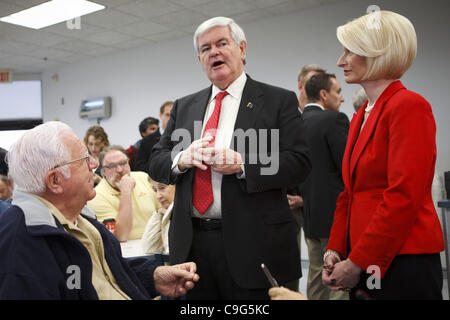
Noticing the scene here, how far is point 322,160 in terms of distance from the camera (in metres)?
2.54

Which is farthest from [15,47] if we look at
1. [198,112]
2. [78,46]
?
[198,112]

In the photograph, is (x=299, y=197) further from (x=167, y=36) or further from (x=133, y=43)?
(x=133, y=43)

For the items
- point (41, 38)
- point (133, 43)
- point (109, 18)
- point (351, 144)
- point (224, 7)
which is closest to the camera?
point (351, 144)

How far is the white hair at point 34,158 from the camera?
1143 mm

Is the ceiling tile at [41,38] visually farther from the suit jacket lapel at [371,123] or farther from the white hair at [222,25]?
the suit jacket lapel at [371,123]

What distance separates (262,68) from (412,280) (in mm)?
4433

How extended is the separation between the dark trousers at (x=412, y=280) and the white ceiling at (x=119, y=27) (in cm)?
412

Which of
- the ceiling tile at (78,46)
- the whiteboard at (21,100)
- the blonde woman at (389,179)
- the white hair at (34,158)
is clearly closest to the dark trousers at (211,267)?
the blonde woman at (389,179)

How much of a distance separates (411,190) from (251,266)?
0.59 meters

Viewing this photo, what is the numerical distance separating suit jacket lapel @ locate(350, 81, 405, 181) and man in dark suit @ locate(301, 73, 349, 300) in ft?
3.77

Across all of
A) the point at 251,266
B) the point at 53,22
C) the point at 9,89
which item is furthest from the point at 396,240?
the point at 9,89

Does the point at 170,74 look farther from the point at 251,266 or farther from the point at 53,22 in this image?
the point at 251,266
